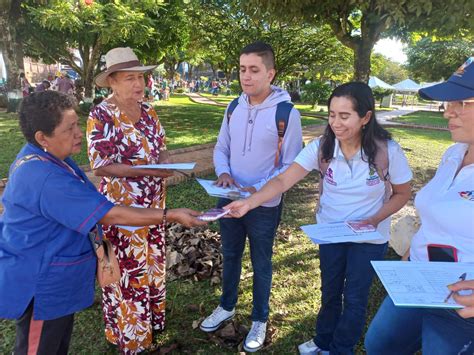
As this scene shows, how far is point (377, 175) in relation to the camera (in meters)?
2.12

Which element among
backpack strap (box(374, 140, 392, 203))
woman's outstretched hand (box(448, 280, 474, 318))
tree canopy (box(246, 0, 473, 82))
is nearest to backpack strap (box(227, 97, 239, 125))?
backpack strap (box(374, 140, 392, 203))

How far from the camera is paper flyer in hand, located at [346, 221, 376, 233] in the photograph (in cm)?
203

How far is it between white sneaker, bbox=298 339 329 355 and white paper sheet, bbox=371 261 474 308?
1.31 m

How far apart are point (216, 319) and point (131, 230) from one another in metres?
1.07

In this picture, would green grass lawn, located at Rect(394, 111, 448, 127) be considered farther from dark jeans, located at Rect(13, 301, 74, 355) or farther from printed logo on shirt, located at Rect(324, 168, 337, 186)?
dark jeans, located at Rect(13, 301, 74, 355)

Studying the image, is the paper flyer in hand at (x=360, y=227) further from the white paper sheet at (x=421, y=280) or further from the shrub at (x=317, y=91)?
the shrub at (x=317, y=91)

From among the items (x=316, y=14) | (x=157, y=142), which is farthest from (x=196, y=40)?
(x=157, y=142)

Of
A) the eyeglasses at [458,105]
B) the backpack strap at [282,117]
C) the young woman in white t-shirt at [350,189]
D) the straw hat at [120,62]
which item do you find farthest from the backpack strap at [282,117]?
the eyeglasses at [458,105]

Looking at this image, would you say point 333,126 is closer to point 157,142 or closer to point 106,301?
point 157,142

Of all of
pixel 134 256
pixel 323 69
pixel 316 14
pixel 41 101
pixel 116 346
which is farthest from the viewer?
pixel 323 69

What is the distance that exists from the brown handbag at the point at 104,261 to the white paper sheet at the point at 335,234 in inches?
42.4

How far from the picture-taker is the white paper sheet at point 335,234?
1933 mm

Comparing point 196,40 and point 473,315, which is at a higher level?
point 196,40

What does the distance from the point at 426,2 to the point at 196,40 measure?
1108cm
